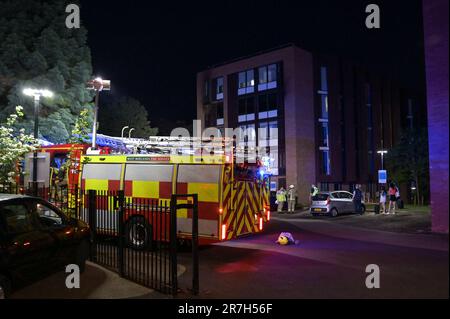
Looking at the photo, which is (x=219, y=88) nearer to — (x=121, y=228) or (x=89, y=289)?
(x=121, y=228)

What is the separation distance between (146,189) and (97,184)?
5.98 feet

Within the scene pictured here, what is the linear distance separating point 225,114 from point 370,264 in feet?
114

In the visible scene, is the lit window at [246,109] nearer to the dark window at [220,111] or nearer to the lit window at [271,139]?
the lit window at [271,139]

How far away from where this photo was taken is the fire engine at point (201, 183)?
1048 centimetres

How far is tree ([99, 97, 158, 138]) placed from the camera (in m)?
44.3

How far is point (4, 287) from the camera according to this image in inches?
241

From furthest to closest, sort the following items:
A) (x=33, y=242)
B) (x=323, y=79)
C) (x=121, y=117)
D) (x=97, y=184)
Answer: (x=121, y=117) < (x=323, y=79) < (x=97, y=184) < (x=33, y=242)

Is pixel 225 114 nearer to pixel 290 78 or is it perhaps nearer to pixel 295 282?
pixel 290 78

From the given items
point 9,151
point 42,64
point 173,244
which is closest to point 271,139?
point 42,64

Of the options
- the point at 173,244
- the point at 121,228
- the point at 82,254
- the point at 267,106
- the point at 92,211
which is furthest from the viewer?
the point at 267,106

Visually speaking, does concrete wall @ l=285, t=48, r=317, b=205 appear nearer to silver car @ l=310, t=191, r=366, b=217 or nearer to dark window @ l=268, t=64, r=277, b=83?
dark window @ l=268, t=64, r=277, b=83

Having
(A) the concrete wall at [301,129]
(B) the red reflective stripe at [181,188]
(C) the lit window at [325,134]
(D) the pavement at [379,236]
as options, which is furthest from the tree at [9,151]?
(C) the lit window at [325,134]

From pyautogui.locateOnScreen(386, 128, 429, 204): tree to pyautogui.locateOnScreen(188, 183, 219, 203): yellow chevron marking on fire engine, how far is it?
3104 centimetres
